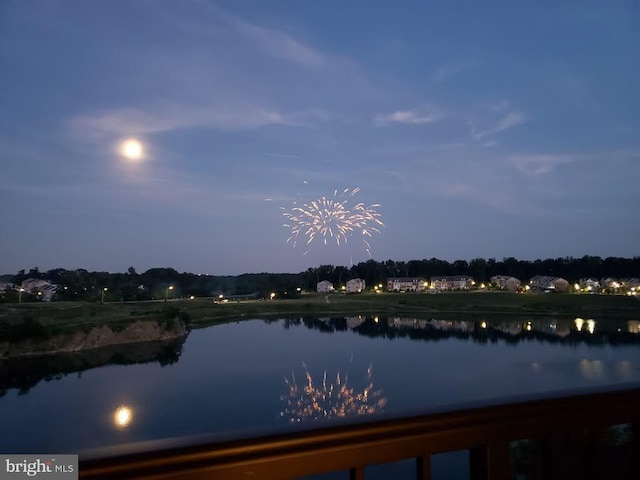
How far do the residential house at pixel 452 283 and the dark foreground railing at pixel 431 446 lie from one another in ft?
246

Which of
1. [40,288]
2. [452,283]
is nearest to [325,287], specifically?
[452,283]

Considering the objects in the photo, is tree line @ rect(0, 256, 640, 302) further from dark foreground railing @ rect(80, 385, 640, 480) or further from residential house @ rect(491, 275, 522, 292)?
dark foreground railing @ rect(80, 385, 640, 480)

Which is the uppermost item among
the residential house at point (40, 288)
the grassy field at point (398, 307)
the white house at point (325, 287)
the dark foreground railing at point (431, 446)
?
the dark foreground railing at point (431, 446)

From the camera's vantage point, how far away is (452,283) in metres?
74.8

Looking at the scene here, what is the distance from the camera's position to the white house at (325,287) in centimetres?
7731

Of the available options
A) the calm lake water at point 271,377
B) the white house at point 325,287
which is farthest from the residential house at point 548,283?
the white house at point 325,287

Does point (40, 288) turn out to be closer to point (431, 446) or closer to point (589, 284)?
point (431, 446)

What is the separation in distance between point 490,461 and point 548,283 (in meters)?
75.0

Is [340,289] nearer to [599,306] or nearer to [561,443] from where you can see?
[599,306]

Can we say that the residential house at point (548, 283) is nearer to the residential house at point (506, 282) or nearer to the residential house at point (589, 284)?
the residential house at point (589, 284)

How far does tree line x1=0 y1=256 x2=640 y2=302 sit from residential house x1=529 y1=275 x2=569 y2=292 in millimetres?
3414

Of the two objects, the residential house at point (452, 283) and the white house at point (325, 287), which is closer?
the residential house at point (452, 283)

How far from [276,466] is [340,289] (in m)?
77.7

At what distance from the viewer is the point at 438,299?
57.3 m
